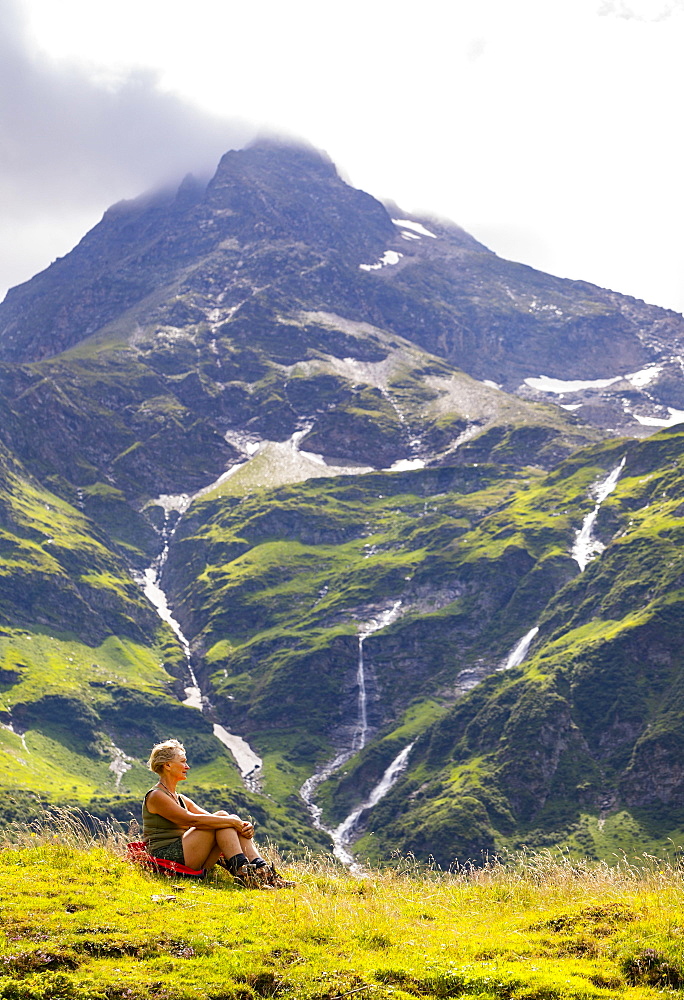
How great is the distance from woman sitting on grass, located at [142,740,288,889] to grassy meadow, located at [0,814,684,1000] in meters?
0.55

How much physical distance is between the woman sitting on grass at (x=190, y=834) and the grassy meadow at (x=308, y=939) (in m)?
0.55

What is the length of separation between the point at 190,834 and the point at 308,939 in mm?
4828

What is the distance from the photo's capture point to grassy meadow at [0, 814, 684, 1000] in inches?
633

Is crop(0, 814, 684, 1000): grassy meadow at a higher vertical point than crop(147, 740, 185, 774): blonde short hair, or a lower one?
lower

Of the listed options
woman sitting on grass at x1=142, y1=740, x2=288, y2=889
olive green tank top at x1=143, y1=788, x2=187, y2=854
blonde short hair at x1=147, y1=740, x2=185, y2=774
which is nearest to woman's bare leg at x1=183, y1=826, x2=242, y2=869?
woman sitting on grass at x1=142, y1=740, x2=288, y2=889

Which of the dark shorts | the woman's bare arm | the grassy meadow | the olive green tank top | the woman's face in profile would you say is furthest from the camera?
the olive green tank top

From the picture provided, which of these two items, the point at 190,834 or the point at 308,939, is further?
the point at 190,834

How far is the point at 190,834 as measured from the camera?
2186cm

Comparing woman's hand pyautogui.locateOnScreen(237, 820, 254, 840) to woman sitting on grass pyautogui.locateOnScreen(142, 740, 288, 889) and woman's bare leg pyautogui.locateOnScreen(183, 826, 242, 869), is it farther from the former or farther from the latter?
woman's bare leg pyautogui.locateOnScreen(183, 826, 242, 869)

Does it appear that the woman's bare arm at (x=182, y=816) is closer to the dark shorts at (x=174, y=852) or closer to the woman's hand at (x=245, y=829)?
the woman's hand at (x=245, y=829)

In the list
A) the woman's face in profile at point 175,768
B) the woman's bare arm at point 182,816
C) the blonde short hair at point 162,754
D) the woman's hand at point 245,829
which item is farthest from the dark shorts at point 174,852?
the blonde short hair at point 162,754

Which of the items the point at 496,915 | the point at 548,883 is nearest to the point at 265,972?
the point at 496,915

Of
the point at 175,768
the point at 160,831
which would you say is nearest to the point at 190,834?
the point at 160,831

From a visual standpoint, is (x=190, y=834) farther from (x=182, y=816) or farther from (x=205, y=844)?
(x=182, y=816)
